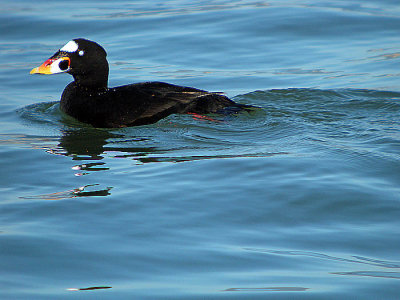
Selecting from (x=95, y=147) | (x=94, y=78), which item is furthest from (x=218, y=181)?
(x=94, y=78)

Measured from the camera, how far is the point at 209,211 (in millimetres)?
5043

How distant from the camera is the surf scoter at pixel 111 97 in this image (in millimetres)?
7426

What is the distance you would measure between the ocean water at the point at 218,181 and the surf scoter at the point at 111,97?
157mm

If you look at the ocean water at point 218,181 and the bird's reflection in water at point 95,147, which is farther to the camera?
the bird's reflection in water at point 95,147

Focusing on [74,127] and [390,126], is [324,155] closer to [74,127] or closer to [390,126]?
[390,126]

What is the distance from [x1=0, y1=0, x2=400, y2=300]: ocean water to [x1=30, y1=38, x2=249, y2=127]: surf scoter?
6.2 inches

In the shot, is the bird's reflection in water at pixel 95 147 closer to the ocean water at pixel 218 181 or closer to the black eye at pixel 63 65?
the ocean water at pixel 218 181

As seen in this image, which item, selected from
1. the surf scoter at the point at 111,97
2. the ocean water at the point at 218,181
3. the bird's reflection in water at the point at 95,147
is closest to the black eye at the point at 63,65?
the surf scoter at the point at 111,97

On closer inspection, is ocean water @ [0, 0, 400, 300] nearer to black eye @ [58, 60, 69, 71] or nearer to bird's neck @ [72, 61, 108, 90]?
bird's neck @ [72, 61, 108, 90]

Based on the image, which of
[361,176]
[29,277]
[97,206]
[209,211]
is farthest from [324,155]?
[29,277]

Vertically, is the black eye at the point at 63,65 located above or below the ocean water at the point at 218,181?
above

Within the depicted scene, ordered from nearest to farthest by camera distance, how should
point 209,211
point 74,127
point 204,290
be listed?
point 204,290, point 209,211, point 74,127

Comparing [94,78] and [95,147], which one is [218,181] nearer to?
[95,147]

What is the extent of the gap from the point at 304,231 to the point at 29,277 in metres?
1.80
